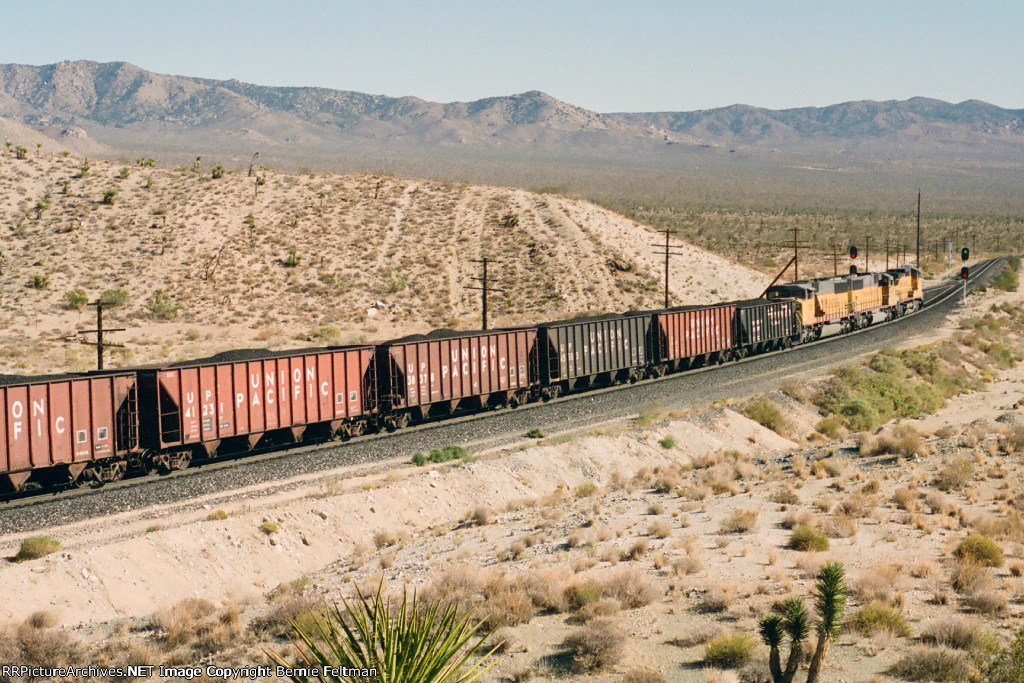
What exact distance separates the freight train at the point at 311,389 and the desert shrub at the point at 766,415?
699cm

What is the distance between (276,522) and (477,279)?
175 feet

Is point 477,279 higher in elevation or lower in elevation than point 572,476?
higher

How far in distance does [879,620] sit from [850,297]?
5072 cm

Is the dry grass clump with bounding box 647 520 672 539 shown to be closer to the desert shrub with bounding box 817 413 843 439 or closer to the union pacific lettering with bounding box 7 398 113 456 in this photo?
the union pacific lettering with bounding box 7 398 113 456

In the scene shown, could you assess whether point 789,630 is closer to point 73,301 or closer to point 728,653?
point 728,653

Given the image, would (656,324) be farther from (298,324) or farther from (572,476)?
(298,324)

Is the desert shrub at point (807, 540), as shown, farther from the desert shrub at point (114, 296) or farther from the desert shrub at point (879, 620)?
the desert shrub at point (114, 296)

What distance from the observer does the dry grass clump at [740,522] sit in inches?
768

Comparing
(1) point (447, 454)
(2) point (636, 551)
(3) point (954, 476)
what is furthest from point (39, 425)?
(3) point (954, 476)

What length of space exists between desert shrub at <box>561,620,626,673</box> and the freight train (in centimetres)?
1502

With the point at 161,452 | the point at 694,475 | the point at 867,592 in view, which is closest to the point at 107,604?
the point at 161,452

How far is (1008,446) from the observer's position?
1013 inches

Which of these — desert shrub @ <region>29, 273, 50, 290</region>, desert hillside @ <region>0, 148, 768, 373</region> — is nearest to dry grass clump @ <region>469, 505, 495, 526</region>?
desert hillside @ <region>0, 148, 768, 373</region>

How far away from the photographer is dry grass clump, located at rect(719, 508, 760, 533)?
1952 cm
